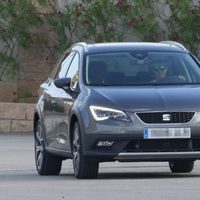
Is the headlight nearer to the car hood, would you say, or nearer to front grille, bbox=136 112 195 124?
the car hood

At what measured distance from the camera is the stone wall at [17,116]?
2581 centimetres

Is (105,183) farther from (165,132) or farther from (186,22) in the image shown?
(186,22)

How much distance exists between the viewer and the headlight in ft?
47.3

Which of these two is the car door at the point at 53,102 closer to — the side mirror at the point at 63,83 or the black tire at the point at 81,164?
the side mirror at the point at 63,83

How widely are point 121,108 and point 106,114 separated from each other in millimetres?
214

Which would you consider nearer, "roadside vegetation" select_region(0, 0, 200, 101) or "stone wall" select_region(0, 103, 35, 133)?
"stone wall" select_region(0, 103, 35, 133)

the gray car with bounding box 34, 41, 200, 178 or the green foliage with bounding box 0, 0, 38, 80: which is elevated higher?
the gray car with bounding box 34, 41, 200, 178

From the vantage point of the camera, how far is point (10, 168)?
58.7 feet

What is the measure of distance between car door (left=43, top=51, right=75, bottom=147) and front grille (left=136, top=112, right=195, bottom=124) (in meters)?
1.55

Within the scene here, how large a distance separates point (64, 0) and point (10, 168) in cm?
1057

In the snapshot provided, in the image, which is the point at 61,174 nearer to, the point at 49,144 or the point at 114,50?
the point at 49,144

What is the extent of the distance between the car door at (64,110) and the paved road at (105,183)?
457 millimetres

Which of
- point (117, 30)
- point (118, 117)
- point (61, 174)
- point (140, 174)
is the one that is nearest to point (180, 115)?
point (118, 117)

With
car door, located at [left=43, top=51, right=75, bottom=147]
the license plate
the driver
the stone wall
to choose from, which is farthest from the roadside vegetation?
the license plate
